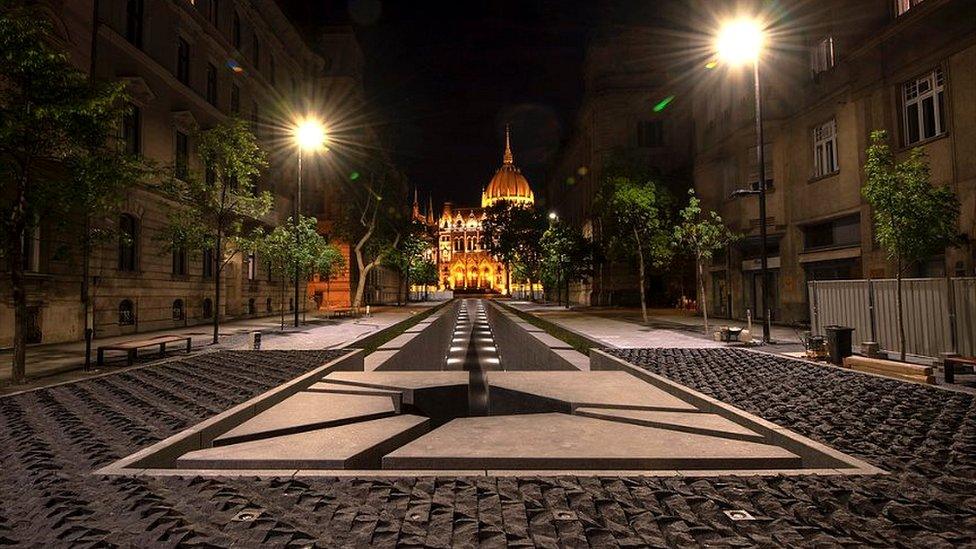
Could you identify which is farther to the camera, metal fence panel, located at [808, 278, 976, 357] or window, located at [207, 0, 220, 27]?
window, located at [207, 0, 220, 27]

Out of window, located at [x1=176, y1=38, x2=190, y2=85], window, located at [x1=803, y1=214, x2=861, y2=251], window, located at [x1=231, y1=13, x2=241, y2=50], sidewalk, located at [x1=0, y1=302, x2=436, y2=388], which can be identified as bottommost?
sidewalk, located at [x1=0, y1=302, x2=436, y2=388]

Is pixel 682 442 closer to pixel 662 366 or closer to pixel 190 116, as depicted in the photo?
pixel 662 366

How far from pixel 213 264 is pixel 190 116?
8.33m

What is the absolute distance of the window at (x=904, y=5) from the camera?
19142mm

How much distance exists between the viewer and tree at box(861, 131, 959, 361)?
13344mm

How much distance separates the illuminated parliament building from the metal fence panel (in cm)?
16086

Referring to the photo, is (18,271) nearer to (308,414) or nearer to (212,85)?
(308,414)

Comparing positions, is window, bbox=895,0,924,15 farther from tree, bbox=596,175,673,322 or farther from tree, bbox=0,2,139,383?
tree, bbox=0,2,139,383

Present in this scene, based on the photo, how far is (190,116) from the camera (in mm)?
27641

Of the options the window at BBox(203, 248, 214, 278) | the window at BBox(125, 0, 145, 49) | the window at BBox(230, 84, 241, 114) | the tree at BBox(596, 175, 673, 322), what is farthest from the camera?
the window at BBox(230, 84, 241, 114)

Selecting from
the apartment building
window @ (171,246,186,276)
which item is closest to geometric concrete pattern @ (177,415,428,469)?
the apartment building

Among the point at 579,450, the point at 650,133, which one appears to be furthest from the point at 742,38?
the point at 650,133

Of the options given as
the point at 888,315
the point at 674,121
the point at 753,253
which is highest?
the point at 674,121

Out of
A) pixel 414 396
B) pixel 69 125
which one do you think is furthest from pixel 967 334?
pixel 69 125
